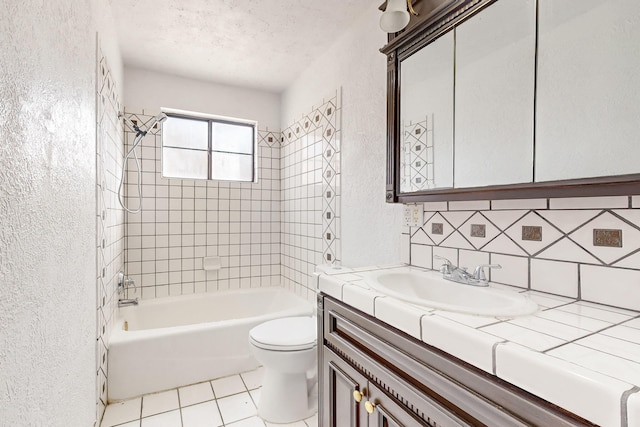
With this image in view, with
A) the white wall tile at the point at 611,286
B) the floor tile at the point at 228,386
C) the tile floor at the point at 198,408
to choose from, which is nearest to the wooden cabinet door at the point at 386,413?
the white wall tile at the point at 611,286

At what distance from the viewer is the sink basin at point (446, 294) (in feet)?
2.59

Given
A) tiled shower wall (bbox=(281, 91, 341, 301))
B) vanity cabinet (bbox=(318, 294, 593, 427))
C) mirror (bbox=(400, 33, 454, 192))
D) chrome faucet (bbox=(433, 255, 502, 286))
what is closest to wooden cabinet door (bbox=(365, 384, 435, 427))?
vanity cabinet (bbox=(318, 294, 593, 427))

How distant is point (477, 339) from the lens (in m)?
0.64

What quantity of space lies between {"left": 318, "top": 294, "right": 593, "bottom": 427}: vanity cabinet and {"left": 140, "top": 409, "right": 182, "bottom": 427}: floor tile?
100cm

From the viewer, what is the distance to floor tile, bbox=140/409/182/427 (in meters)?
1.70

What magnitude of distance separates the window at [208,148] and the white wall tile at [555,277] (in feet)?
8.58

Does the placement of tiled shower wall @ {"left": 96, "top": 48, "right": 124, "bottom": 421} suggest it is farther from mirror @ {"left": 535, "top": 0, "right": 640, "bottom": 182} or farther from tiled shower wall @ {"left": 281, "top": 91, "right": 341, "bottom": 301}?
mirror @ {"left": 535, "top": 0, "right": 640, "bottom": 182}

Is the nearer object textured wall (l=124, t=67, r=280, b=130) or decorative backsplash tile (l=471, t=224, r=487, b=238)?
decorative backsplash tile (l=471, t=224, r=487, b=238)

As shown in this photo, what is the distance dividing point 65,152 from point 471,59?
4.96 ft

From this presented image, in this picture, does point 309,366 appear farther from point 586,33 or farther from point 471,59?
point 586,33

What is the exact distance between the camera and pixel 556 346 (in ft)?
1.94

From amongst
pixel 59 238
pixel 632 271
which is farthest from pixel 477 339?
pixel 59 238

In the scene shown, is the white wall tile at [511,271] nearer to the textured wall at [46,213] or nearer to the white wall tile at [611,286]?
the white wall tile at [611,286]

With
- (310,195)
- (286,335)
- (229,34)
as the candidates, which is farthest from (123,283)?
(229,34)
